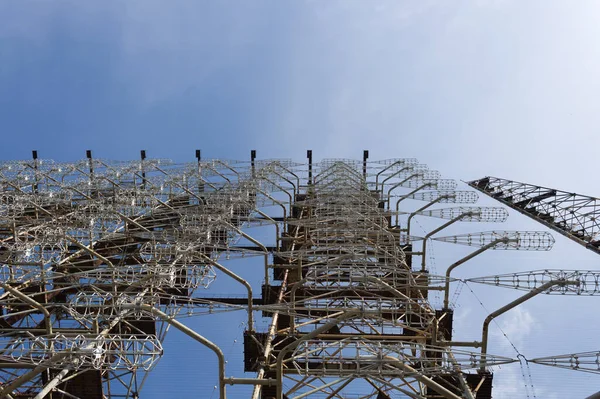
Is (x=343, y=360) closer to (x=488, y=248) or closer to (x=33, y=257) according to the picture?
(x=488, y=248)

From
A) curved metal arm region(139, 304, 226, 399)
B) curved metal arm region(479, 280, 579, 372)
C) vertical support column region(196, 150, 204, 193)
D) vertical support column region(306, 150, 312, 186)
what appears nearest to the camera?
curved metal arm region(139, 304, 226, 399)

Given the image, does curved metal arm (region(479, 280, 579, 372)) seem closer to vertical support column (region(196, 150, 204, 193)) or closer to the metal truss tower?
the metal truss tower

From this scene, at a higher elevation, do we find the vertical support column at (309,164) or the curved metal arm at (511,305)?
the vertical support column at (309,164)

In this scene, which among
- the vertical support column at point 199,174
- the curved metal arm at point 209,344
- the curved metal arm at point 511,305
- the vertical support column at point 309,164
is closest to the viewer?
the curved metal arm at point 209,344

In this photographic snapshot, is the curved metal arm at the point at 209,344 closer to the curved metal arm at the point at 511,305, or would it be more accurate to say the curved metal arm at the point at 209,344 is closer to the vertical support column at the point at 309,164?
the curved metal arm at the point at 511,305

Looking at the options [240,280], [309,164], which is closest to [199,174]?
[309,164]

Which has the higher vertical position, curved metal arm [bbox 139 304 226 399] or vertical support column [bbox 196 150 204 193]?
vertical support column [bbox 196 150 204 193]

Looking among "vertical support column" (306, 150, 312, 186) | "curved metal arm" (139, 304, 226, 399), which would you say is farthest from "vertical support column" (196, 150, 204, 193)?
"curved metal arm" (139, 304, 226, 399)

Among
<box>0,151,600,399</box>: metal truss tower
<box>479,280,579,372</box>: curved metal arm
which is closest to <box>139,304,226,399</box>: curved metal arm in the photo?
<box>0,151,600,399</box>: metal truss tower

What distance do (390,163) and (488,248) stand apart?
25.7 m

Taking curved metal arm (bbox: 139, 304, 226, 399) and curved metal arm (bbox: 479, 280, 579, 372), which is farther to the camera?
curved metal arm (bbox: 479, 280, 579, 372)

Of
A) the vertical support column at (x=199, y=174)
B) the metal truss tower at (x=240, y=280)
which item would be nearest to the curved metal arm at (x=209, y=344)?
the metal truss tower at (x=240, y=280)

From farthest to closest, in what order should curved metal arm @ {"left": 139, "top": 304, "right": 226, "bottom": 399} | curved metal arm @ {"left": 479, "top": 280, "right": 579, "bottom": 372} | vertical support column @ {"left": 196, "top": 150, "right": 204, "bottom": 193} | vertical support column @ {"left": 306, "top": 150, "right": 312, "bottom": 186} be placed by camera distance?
vertical support column @ {"left": 306, "top": 150, "right": 312, "bottom": 186}, vertical support column @ {"left": 196, "top": 150, "right": 204, "bottom": 193}, curved metal arm @ {"left": 479, "top": 280, "right": 579, "bottom": 372}, curved metal arm @ {"left": 139, "top": 304, "right": 226, "bottom": 399}

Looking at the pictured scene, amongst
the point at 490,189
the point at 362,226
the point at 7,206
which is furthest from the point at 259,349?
the point at 490,189
